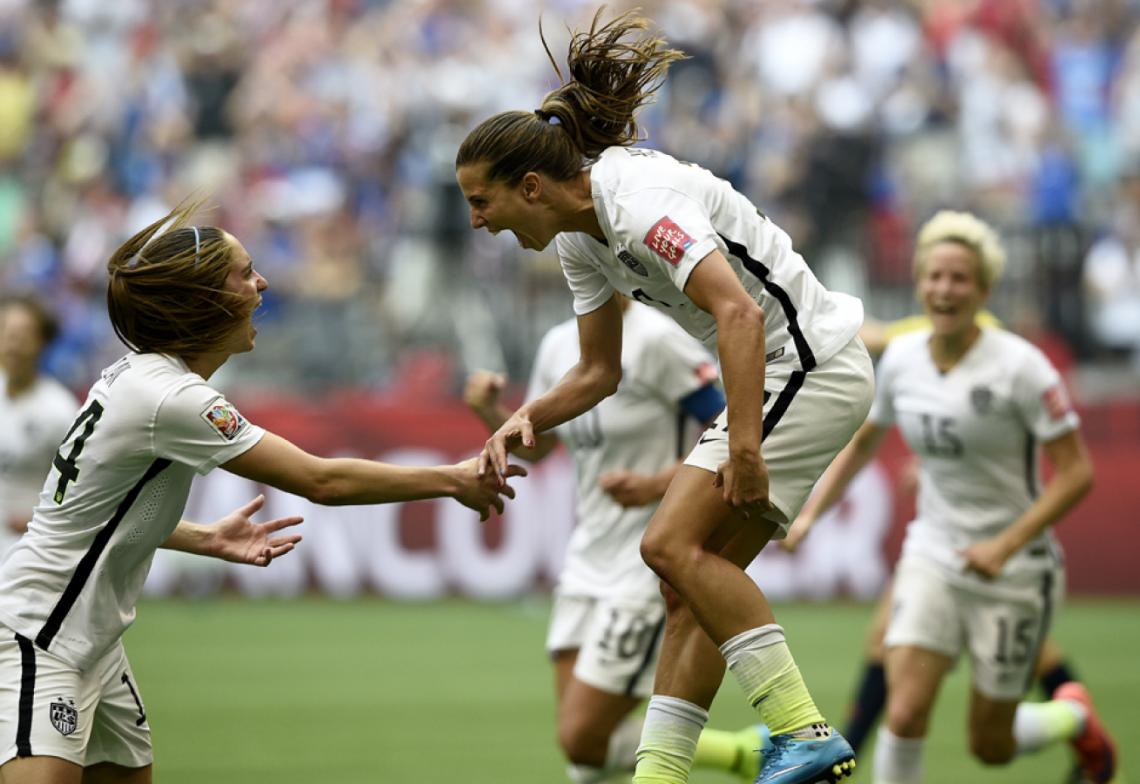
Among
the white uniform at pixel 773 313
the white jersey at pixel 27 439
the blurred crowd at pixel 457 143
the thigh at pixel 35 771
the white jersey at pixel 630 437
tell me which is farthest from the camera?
the blurred crowd at pixel 457 143

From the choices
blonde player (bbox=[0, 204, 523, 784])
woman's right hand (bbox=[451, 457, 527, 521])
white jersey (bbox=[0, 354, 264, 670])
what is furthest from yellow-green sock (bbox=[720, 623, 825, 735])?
white jersey (bbox=[0, 354, 264, 670])

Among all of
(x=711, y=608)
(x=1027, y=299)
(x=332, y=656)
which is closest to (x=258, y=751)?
(x=332, y=656)

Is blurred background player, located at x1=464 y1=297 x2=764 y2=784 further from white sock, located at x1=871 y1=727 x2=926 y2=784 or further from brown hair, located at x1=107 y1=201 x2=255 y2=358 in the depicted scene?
brown hair, located at x1=107 y1=201 x2=255 y2=358

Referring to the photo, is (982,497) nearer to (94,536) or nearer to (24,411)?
(94,536)

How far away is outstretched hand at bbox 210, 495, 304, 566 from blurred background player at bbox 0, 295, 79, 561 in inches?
136

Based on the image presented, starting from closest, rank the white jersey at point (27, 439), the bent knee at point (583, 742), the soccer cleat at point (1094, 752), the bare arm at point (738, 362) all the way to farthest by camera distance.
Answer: the bare arm at point (738, 362) < the bent knee at point (583, 742) < the soccer cleat at point (1094, 752) < the white jersey at point (27, 439)

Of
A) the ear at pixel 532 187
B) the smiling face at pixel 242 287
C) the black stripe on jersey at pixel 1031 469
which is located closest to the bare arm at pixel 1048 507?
the black stripe on jersey at pixel 1031 469

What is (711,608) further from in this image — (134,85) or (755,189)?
(134,85)

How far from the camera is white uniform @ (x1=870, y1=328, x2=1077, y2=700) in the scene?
7094 mm

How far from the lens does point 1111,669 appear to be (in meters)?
11.4

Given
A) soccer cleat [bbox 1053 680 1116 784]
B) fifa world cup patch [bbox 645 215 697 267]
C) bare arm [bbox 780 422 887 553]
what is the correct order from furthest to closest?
soccer cleat [bbox 1053 680 1116 784]
bare arm [bbox 780 422 887 553]
fifa world cup patch [bbox 645 215 697 267]

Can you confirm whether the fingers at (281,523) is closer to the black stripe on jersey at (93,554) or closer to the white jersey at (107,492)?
the white jersey at (107,492)

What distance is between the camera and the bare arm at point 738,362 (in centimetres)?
484

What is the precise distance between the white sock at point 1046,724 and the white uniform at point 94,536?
4060 millimetres
